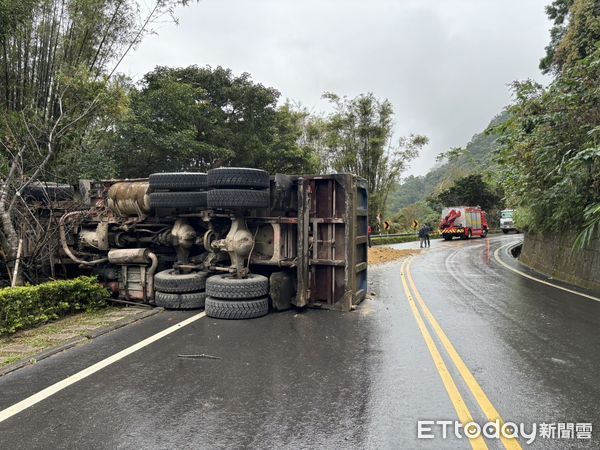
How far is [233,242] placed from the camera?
6.68 meters

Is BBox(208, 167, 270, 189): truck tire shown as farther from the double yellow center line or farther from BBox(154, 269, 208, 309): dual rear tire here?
the double yellow center line

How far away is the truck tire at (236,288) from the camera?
20.7 feet

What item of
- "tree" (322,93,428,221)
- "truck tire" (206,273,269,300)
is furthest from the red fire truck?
"truck tire" (206,273,269,300)

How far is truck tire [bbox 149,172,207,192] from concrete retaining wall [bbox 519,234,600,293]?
9.48 meters

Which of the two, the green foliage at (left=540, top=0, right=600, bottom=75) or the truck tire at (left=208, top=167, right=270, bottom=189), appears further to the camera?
the green foliage at (left=540, top=0, right=600, bottom=75)

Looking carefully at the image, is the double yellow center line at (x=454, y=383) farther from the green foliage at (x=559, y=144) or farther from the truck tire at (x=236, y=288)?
the green foliage at (x=559, y=144)

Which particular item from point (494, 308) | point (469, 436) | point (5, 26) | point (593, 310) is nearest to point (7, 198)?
point (5, 26)

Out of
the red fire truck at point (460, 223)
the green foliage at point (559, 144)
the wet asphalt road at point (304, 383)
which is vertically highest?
the green foliage at point (559, 144)

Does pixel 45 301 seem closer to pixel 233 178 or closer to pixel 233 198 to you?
pixel 233 198

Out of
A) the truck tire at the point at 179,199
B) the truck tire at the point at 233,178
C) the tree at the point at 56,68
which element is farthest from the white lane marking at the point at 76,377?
the tree at the point at 56,68

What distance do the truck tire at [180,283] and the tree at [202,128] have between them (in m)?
13.4

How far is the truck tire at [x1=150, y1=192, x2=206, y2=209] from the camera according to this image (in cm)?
703

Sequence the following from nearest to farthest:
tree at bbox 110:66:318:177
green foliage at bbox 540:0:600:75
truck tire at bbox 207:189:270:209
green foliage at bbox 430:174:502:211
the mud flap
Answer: truck tire at bbox 207:189:270:209 → the mud flap → green foliage at bbox 540:0:600:75 → tree at bbox 110:66:318:177 → green foliage at bbox 430:174:502:211

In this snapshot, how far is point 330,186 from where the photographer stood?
7.05 metres
